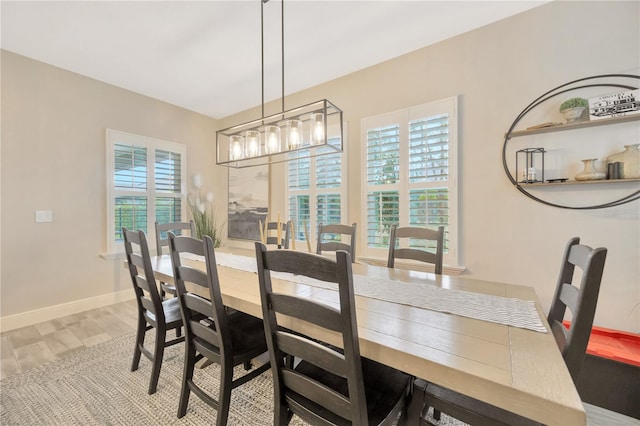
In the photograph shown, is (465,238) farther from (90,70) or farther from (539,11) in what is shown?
(90,70)

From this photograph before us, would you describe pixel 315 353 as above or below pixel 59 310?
above

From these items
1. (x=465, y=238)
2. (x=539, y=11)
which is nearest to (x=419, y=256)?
(x=465, y=238)

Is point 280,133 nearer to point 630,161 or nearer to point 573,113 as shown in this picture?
point 573,113

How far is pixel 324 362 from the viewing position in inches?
37.7

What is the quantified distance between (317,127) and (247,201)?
2662 millimetres

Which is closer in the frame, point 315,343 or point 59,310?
point 315,343

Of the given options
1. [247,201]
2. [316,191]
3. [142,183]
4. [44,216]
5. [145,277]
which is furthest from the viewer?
[247,201]

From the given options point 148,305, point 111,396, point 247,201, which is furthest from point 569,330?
point 247,201

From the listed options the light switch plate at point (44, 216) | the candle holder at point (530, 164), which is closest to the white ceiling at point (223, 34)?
the candle holder at point (530, 164)

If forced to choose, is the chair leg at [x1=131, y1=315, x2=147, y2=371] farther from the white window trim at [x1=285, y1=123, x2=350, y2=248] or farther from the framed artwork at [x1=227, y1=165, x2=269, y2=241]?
the framed artwork at [x1=227, y1=165, x2=269, y2=241]

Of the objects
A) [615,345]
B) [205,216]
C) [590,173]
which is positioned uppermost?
[590,173]

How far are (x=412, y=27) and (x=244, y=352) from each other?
290 cm

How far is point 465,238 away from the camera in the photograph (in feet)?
8.14

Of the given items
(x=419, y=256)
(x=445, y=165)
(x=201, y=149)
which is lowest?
(x=419, y=256)
